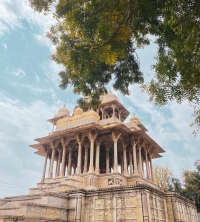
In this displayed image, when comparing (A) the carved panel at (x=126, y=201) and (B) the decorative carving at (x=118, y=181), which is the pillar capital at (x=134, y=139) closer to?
(B) the decorative carving at (x=118, y=181)

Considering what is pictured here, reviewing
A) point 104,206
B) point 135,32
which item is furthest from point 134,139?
point 135,32

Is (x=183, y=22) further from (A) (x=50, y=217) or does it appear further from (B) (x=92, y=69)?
(A) (x=50, y=217)

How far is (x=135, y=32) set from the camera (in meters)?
6.39

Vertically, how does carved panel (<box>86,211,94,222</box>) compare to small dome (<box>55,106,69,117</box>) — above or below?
below

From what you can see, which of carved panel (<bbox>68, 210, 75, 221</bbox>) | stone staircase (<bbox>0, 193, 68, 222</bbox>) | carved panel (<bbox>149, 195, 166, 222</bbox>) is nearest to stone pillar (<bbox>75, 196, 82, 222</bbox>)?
carved panel (<bbox>68, 210, 75, 221</bbox>)

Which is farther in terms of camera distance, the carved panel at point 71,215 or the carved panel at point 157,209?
the carved panel at point 71,215

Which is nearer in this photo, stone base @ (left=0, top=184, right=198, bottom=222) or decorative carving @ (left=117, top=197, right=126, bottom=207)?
stone base @ (left=0, top=184, right=198, bottom=222)

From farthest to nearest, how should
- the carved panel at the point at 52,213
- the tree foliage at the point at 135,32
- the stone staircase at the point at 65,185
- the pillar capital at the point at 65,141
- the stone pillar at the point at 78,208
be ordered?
the pillar capital at the point at 65,141, the stone staircase at the point at 65,185, the stone pillar at the point at 78,208, the carved panel at the point at 52,213, the tree foliage at the point at 135,32

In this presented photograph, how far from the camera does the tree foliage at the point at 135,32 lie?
4.91 m

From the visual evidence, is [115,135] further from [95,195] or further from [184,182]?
[184,182]

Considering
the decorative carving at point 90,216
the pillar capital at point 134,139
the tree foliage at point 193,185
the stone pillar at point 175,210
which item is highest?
the pillar capital at point 134,139

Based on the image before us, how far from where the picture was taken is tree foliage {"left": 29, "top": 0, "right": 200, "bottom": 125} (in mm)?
4910

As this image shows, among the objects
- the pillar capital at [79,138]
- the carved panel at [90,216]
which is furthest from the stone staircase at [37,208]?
the pillar capital at [79,138]

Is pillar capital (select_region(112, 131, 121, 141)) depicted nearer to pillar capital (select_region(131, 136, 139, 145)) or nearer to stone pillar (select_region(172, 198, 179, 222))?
pillar capital (select_region(131, 136, 139, 145))
